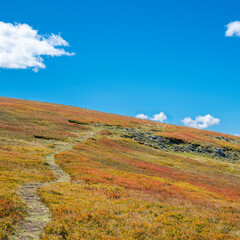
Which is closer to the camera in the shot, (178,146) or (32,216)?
(32,216)

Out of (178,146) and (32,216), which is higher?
(178,146)

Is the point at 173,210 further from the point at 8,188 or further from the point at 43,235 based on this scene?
the point at 8,188

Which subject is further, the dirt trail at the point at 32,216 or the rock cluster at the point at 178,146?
the rock cluster at the point at 178,146

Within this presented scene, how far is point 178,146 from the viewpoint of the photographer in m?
72.2

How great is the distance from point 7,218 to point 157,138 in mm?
67218

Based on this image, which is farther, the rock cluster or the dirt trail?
the rock cluster

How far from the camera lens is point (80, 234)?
1138 centimetres

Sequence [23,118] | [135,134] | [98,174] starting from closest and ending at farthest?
[98,174], [23,118], [135,134]

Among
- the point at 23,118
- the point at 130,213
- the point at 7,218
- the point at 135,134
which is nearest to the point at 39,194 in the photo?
the point at 7,218

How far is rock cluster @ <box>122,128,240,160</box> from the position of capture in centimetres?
6944

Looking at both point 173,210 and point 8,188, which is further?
point 173,210

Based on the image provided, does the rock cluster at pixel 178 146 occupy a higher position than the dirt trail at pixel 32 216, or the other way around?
the rock cluster at pixel 178 146

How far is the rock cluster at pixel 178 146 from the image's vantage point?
6944 centimetres

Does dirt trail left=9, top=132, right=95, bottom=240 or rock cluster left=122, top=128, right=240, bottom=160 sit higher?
rock cluster left=122, top=128, right=240, bottom=160
